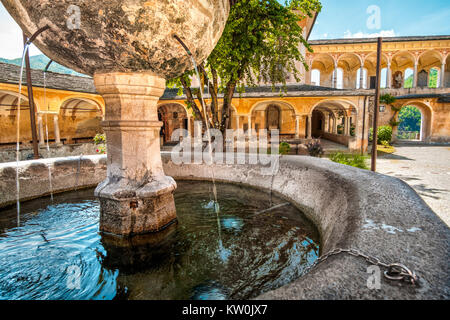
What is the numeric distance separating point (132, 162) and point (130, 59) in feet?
3.68

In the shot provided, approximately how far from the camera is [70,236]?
2.79 meters

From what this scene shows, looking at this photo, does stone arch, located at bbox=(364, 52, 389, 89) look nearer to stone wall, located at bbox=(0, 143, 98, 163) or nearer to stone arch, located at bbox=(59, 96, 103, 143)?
stone arch, located at bbox=(59, 96, 103, 143)

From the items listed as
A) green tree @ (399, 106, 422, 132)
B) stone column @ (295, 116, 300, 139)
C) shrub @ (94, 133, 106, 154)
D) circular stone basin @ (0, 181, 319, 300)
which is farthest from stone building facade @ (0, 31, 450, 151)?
green tree @ (399, 106, 422, 132)

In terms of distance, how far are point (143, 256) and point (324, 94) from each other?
14.5m

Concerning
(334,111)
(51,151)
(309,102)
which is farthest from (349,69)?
(51,151)

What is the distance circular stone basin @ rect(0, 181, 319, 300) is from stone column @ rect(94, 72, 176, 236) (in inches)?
8.0

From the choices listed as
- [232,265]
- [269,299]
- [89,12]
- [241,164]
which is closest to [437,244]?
[269,299]

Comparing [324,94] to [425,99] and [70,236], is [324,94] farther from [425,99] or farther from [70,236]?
[70,236]

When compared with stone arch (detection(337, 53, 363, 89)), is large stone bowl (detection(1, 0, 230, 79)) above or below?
below

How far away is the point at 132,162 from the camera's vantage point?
9.26 feet

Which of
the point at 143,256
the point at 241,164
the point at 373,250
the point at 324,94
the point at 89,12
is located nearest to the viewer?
the point at 373,250

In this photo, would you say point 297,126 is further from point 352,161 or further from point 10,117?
point 10,117

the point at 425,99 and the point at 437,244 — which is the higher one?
the point at 425,99

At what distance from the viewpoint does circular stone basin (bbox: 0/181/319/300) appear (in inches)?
74.7
